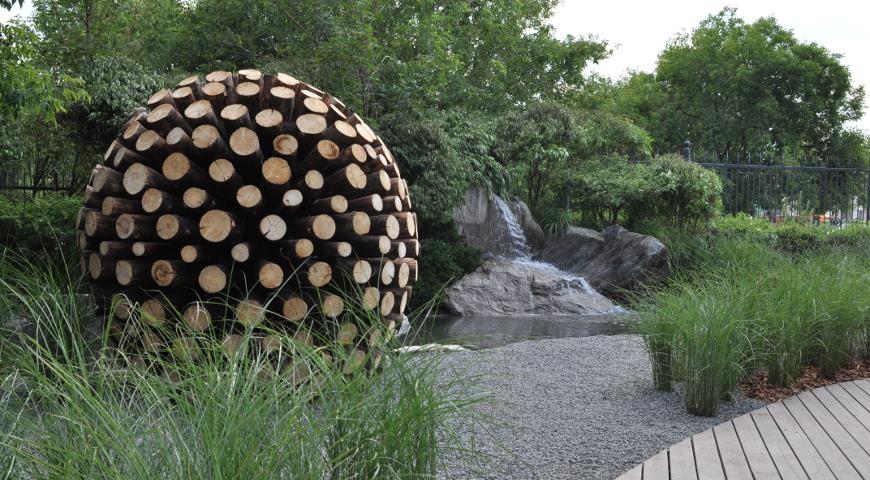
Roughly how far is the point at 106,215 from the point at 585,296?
8765mm

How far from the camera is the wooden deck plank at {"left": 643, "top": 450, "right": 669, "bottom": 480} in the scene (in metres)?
3.62

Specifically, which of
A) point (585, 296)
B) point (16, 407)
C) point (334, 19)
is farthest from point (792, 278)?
point (334, 19)

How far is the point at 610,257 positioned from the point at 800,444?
9.67 metres

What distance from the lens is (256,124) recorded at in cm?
505

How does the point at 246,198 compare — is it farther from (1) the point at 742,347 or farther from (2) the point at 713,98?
(2) the point at 713,98

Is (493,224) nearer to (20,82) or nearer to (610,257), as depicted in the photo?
(610,257)

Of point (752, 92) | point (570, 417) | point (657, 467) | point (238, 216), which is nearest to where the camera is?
point (657, 467)

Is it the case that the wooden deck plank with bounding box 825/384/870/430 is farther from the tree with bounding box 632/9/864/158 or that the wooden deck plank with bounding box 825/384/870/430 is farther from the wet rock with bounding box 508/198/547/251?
the tree with bounding box 632/9/864/158

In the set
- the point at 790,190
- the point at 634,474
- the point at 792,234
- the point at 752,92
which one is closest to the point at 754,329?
the point at 634,474

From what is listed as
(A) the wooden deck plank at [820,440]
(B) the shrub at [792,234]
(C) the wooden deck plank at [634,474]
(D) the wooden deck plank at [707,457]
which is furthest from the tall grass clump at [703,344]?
(B) the shrub at [792,234]

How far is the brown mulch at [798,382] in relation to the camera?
528 centimetres

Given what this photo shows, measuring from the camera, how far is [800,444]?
4168 mm

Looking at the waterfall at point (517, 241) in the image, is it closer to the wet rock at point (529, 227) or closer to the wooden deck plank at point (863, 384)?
the wet rock at point (529, 227)

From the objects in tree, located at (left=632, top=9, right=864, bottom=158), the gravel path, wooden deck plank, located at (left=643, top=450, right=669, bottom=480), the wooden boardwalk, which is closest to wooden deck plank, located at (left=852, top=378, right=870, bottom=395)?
the wooden boardwalk
